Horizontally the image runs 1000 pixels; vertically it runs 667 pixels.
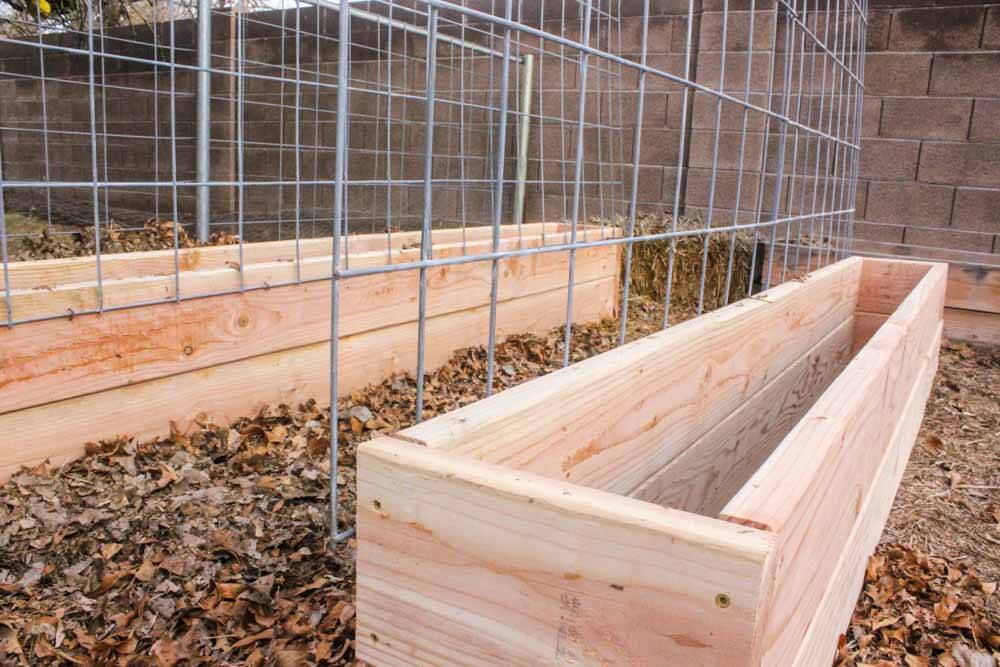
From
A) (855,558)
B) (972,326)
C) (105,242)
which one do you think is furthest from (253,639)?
(105,242)

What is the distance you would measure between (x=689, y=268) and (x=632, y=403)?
4005mm

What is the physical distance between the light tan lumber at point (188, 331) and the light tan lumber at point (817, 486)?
70.2 inches

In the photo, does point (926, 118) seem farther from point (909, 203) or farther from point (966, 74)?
point (909, 203)

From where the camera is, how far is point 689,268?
527 centimetres

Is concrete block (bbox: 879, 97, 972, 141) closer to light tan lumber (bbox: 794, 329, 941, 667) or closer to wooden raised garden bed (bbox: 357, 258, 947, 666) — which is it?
light tan lumber (bbox: 794, 329, 941, 667)

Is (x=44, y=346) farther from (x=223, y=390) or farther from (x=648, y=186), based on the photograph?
(x=648, y=186)

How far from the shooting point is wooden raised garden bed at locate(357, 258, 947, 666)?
0.73m

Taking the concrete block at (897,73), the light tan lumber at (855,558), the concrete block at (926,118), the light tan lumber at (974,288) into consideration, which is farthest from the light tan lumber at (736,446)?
the concrete block at (897,73)

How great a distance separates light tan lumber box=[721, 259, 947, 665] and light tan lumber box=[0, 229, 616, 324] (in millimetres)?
1798

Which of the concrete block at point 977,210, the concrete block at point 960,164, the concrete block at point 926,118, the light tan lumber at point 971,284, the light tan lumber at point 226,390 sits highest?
the concrete block at point 926,118

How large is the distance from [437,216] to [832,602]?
5418 mm

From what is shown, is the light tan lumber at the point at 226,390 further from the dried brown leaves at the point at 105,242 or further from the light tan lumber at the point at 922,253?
the light tan lumber at the point at 922,253

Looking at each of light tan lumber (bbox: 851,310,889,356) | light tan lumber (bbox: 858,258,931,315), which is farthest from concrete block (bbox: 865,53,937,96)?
light tan lumber (bbox: 851,310,889,356)

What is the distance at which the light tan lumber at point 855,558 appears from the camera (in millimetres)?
1162
